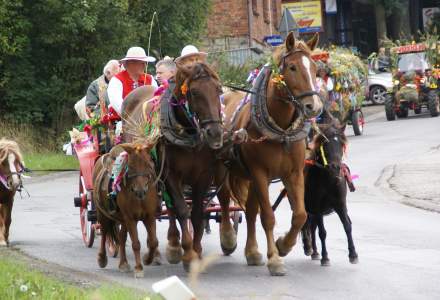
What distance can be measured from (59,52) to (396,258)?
69.5 ft

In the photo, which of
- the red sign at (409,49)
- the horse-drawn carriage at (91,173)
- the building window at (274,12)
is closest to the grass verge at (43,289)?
the horse-drawn carriage at (91,173)

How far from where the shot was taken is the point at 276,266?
10789mm

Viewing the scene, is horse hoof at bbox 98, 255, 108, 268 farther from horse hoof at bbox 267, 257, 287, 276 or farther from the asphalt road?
horse hoof at bbox 267, 257, 287, 276

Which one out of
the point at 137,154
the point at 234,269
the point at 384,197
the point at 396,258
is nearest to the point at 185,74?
the point at 137,154

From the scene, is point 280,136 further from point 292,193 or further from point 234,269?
point 234,269

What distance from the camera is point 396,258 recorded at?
11906 mm

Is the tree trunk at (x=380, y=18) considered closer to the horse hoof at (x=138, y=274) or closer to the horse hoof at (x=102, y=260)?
the horse hoof at (x=102, y=260)

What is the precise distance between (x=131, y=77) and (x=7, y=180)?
2.10 metres

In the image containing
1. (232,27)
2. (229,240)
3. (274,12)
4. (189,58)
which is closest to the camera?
(189,58)

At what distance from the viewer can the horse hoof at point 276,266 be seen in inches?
424

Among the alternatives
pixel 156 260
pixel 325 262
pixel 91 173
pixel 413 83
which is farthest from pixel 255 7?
pixel 325 262

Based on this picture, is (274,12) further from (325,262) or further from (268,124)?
(268,124)

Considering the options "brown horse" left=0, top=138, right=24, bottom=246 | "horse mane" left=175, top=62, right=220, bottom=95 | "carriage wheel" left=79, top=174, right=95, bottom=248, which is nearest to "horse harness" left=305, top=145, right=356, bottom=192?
"horse mane" left=175, top=62, right=220, bottom=95

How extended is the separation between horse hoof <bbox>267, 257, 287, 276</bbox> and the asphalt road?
0.08 metres
